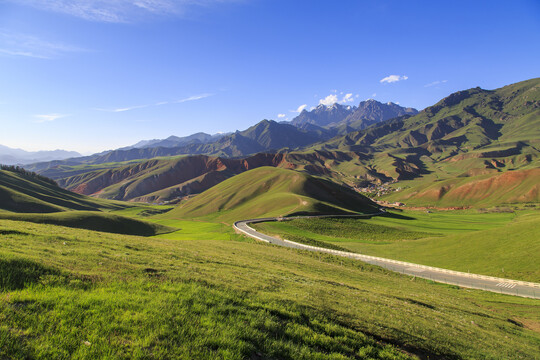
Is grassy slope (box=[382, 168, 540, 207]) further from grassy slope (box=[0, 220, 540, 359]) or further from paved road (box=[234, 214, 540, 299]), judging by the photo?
grassy slope (box=[0, 220, 540, 359])

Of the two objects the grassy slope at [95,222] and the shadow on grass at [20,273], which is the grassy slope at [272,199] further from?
the shadow on grass at [20,273]

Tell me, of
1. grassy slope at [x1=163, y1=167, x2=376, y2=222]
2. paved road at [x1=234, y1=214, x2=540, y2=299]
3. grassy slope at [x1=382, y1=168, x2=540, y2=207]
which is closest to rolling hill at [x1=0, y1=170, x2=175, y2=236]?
grassy slope at [x1=163, y1=167, x2=376, y2=222]

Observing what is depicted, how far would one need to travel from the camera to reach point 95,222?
75.8 meters

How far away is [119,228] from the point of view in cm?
7956

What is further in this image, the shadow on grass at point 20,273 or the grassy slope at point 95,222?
the grassy slope at point 95,222

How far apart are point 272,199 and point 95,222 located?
Result: 68.2m

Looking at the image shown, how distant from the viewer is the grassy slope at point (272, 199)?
112m

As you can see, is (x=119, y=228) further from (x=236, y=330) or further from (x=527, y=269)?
(x=527, y=269)

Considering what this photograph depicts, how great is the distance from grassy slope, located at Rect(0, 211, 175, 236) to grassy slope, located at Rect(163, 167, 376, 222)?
1490 inches

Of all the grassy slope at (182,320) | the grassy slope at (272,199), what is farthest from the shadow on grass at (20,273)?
the grassy slope at (272,199)

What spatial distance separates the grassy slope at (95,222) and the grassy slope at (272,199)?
37839mm

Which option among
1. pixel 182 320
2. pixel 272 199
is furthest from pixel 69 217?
pixel 182 320

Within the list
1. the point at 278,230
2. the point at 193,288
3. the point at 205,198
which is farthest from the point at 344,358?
the point at 205,198

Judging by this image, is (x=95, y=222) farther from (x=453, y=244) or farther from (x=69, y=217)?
(x=453, y=244)
